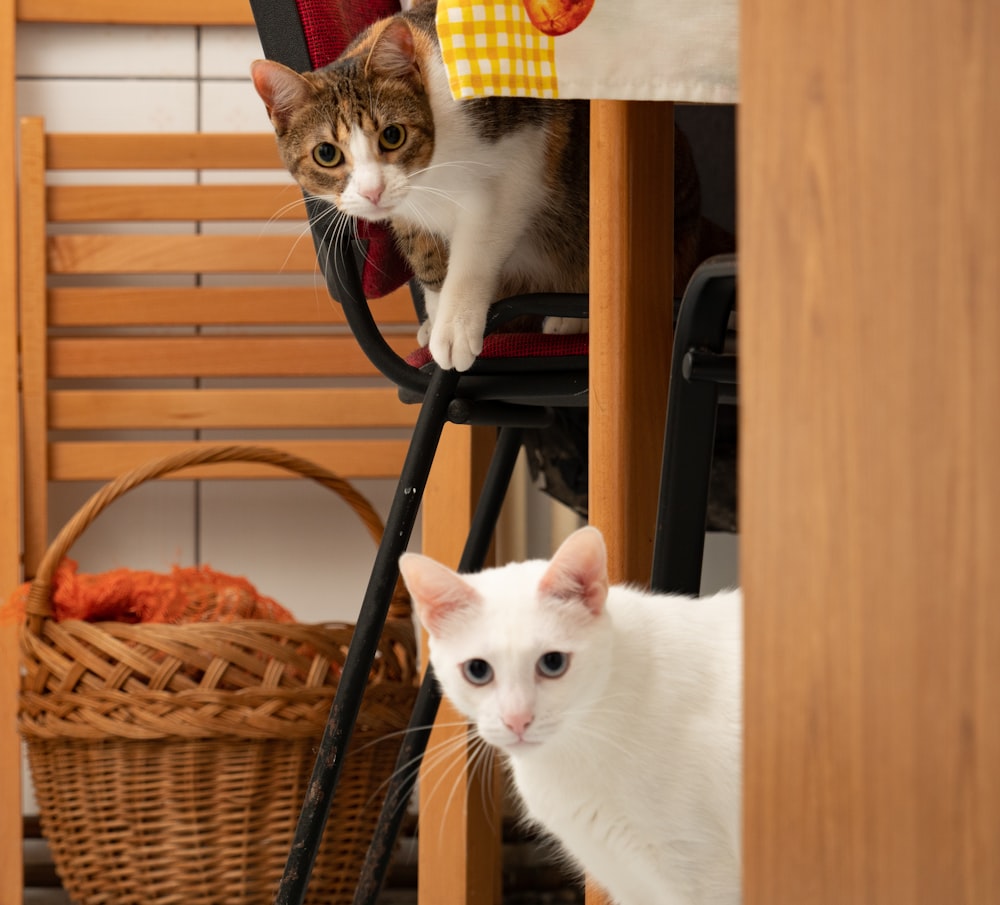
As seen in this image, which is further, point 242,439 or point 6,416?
point 242,439

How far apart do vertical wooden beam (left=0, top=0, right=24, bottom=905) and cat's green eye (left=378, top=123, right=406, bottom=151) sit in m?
1.01

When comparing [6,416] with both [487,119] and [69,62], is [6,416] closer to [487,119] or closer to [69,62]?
[69,62]

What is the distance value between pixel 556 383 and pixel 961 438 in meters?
0.69

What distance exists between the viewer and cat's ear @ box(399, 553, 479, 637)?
2.73ft

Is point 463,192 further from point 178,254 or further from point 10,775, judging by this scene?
point 10,775

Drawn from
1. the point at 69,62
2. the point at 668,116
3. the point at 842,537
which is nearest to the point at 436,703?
the point at 668,116

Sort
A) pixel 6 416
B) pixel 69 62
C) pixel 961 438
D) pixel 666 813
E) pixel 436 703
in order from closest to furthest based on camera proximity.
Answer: pixel 961 438
pixel 666 813
pixel 436 703
pixel 6 416
pixel 69 62

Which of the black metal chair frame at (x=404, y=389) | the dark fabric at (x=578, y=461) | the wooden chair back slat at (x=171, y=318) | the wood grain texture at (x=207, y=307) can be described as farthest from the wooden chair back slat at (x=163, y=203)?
the black metal chair frame at (x=404, y=389)

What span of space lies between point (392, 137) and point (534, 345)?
25 cm

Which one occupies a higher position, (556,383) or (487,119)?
(487,119)

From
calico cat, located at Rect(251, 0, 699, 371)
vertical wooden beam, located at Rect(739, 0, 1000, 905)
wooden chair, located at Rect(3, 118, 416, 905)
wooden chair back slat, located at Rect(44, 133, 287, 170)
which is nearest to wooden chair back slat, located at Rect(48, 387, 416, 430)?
wooden chair, located at Rect(3, 118, 416, 905)

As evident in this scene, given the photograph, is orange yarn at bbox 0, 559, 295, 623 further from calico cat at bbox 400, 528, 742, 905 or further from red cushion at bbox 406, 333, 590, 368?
calico cat at bbox 400, 528, 742, 905

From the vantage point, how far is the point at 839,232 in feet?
1.27

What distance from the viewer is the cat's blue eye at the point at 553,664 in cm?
81
